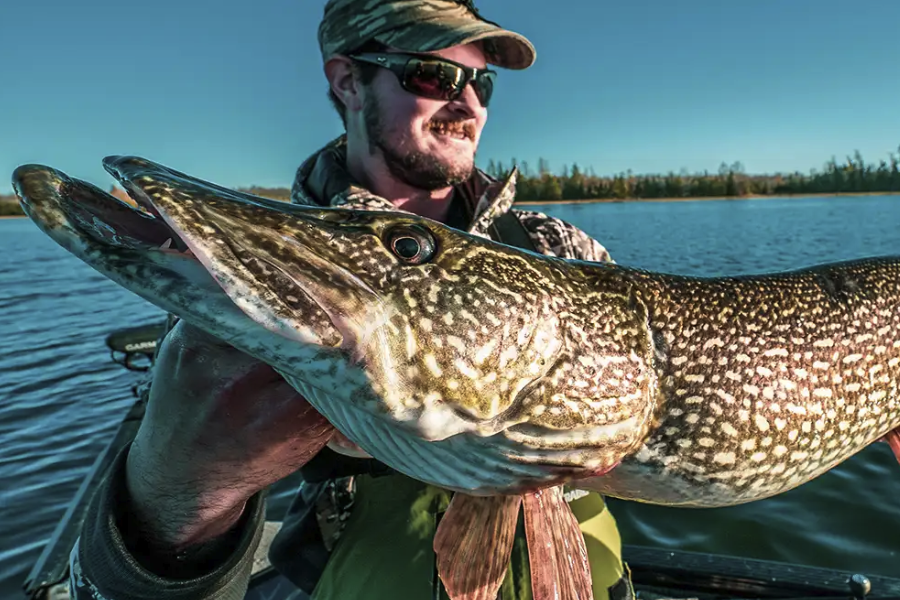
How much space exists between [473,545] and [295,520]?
979 millimetres

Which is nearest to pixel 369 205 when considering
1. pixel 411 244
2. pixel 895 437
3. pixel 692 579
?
pixel 411 244

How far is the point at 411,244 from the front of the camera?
3.99 feet

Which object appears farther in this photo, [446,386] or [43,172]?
[446,386]

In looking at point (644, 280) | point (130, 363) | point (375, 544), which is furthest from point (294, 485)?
point (644, 280)

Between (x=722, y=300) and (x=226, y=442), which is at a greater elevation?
(x=722, y=300)

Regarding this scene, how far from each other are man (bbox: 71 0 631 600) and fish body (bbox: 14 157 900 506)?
0.79ft

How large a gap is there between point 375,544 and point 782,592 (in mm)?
2047

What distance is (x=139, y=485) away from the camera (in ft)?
4.76

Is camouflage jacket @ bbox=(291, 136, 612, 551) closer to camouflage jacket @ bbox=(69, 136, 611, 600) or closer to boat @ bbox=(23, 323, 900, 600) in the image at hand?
camouflage jacket @ bbox=(69, 136, 611, 600)

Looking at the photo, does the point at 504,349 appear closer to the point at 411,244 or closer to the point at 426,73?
the point at 411,244

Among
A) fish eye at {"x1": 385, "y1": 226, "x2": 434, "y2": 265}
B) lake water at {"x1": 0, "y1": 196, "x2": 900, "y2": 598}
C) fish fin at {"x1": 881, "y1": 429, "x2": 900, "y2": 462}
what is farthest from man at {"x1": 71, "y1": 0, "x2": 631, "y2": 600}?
lake water at {"x1": 0, "y1": 196, "x2": 900, "y2": 598}

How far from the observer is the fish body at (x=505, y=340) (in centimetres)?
98

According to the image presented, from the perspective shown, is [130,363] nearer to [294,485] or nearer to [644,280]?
[294,485]

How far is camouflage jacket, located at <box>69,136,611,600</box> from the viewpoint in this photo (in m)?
1.42
